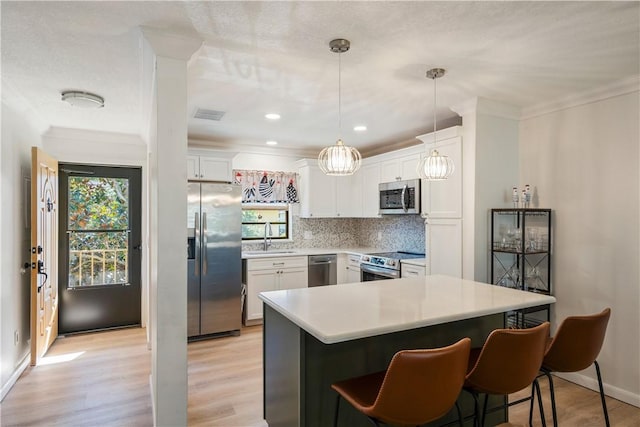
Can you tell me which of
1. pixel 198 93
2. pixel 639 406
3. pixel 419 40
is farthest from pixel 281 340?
pixel 639 406

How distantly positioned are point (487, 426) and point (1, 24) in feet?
12.1

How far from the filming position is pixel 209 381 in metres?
3.12

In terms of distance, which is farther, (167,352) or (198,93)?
(198,93)

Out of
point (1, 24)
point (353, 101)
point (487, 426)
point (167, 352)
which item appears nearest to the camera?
point (1, 24)

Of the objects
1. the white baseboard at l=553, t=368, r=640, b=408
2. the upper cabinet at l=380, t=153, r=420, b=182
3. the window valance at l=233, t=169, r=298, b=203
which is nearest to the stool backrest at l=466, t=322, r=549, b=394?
the white baseboard at l=553, t=368, r=640, b=408

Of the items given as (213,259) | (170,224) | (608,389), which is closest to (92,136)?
(213,259)

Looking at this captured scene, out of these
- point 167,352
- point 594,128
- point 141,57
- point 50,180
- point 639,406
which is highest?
point 141,57

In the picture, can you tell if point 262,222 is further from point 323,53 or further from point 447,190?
point 323,53

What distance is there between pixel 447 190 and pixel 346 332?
2.40m

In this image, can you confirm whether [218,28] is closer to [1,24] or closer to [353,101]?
[1,24]

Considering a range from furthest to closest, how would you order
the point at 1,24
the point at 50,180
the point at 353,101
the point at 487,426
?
the point at 50,180 → the point at 353,101 → the point at 487,426 → the point at 1,24

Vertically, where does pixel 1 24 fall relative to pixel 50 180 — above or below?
above

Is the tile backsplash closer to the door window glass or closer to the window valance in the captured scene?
the window valance

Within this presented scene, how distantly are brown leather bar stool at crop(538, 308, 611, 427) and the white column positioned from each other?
6.80ft
